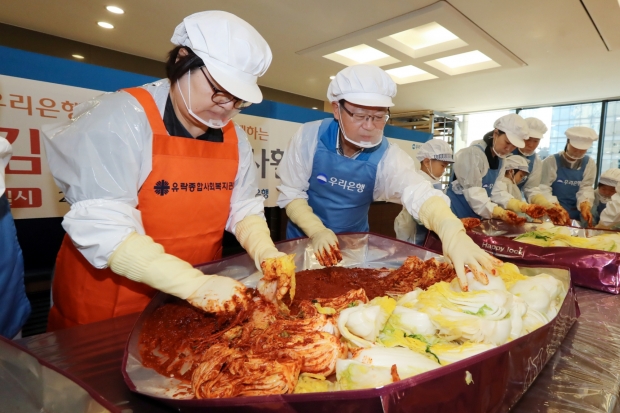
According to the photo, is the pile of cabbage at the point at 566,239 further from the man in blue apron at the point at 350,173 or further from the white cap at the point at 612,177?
the white cap at the point at 612,177

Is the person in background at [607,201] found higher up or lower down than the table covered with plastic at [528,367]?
higher up

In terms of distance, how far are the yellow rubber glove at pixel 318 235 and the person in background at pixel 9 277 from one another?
3.98 ft

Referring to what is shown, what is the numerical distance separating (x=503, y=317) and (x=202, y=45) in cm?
133

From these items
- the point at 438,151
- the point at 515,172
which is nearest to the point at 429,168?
the point at 438,151

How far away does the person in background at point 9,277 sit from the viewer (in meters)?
1.21

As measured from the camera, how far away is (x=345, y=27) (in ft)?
15.2

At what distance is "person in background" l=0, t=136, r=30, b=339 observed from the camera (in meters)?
1.21

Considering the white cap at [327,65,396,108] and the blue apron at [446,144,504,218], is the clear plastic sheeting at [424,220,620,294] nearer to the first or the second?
the white cap at [327,65,396,108]

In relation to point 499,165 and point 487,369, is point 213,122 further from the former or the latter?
point 499,165

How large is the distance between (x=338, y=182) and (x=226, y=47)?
3.84 feet

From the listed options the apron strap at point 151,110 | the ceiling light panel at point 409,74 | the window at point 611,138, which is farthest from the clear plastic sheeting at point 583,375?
the window at point 611,138

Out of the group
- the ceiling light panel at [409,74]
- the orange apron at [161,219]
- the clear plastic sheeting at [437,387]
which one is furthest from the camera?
the ceiling light panel at [409,74]

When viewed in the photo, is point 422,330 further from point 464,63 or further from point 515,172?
point 464,63

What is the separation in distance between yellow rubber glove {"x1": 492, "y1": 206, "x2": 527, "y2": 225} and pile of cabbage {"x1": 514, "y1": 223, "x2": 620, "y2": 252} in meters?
0.30
